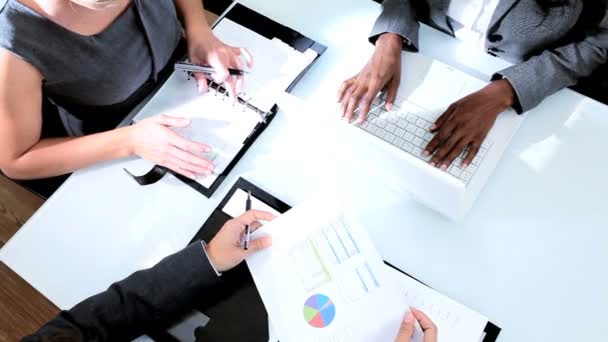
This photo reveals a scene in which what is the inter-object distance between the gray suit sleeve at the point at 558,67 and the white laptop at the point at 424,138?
6cm

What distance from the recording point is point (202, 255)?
34.0 inches

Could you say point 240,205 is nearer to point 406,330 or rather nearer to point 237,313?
point 237,313

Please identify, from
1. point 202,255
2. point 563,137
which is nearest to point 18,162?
point 202,255

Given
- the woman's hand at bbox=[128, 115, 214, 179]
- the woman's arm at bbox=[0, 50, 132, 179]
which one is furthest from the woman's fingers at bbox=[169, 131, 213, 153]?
the woman's arm at bbox=[0, 50, 132, 179]

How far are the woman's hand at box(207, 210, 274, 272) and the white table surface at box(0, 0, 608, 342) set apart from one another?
0.09 m

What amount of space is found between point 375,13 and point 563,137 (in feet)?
1.62

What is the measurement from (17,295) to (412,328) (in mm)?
1316

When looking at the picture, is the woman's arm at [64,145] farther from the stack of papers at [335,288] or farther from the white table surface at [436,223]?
the stack of papers at [335,288]

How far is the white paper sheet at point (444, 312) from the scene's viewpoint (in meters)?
0.82

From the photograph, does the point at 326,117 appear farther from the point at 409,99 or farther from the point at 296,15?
the point at 296,15

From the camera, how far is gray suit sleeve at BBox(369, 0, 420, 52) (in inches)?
41.9

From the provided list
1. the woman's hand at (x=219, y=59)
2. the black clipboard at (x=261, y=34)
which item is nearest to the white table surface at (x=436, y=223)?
the black clipboard at (x=261, y=34)

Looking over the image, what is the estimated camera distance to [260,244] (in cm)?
85

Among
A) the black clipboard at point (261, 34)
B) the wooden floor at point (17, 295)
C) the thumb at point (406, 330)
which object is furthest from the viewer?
the wooden floor at point (17, 295)
